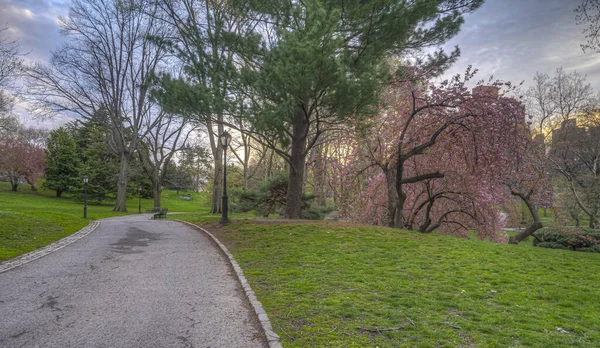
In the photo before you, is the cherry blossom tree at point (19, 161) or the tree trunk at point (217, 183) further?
the cherry blossom tree at point (19, 161)

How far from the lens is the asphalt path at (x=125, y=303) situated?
3.53 m

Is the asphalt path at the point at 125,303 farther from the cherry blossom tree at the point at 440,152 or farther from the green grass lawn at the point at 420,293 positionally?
the cherry blossom tree at the point at 440,152

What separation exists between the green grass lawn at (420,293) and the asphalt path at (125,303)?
20.4 inches

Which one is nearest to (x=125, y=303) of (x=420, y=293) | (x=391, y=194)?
(x=420, y=293)

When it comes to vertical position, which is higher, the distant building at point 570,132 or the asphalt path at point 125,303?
the distant building at point 570,132

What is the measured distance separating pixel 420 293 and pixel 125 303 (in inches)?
162

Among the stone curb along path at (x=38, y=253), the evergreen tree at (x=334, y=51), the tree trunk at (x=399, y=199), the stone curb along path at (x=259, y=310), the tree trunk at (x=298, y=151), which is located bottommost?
the stone curb along path at (x=38, y=253)

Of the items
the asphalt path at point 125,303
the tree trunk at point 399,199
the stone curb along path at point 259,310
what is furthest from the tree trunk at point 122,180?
the stone curb along path at point 259,310

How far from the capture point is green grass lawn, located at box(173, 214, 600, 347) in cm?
346

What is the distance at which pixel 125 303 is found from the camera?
15.3 ft

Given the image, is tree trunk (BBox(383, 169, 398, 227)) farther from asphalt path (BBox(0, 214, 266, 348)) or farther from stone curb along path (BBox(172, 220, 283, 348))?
stone curb along path (BBox(172, 220, 283, 348))

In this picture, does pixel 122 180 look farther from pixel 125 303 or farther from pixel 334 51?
pixel 125 303

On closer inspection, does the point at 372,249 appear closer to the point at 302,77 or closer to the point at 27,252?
the point at 302,77

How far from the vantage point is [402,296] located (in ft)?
15.4
